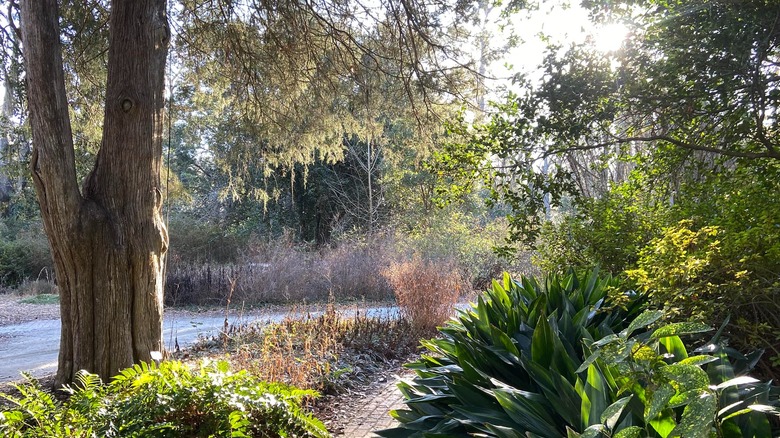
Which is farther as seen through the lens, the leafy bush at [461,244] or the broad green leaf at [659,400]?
the leafy bush at [461,244]

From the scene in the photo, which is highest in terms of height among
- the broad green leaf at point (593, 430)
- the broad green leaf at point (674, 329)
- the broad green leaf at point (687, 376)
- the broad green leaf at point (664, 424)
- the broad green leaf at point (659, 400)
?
the broad green leaf at point (674, 329)

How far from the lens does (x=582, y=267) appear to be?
4223mm

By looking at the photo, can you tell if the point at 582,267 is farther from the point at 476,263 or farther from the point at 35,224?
the point at 35,224

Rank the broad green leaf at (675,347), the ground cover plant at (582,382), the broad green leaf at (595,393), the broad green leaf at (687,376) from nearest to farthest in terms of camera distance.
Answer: the broad green leaf at (687,376) → the ground cover plant at (582,382) → the broad green leaf at (595,393) → the broad green leaf at (675,347)

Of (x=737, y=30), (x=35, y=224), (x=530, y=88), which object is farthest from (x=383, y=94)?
(x=35, y=224)

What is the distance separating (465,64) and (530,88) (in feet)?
8.89

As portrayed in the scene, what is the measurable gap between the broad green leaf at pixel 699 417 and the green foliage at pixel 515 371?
0.42 meters

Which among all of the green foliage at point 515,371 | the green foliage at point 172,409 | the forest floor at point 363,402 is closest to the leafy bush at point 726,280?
the green foliage at point 515,371

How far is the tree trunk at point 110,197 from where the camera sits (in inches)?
163

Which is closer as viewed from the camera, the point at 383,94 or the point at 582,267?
the point at 582,267

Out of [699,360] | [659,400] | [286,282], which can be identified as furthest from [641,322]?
[286,282]

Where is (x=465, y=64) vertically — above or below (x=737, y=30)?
above

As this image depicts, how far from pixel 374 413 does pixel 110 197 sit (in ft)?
9.02

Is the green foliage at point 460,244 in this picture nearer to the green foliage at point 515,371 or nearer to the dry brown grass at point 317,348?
the dry brown grass at point 317,348
